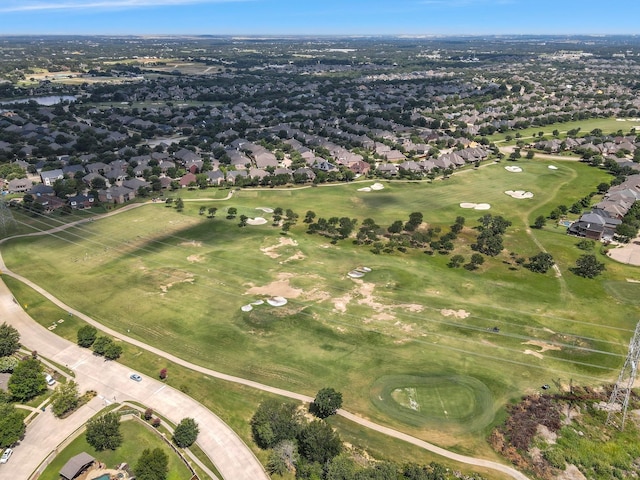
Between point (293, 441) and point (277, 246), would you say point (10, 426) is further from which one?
point (277, 246)

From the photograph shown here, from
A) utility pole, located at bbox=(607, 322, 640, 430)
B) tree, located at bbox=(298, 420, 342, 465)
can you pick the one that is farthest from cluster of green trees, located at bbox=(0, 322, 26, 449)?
utility pole, located at bbox=(607, 322, 640, 430)

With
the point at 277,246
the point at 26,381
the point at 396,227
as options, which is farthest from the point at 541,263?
the point at 26,381

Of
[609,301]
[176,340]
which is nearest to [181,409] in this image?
[176,340]

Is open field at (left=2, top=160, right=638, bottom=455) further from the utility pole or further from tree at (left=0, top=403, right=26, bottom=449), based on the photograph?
tree at (left=0, top=403, right=26, bottom=449)

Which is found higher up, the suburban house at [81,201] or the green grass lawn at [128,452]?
the suburban house at [81,201]

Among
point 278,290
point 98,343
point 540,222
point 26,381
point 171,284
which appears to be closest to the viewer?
point 26,381

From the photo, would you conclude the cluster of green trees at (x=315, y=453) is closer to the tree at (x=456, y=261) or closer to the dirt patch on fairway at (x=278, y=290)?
the dirt patch on fairway at (x=278, y=290)

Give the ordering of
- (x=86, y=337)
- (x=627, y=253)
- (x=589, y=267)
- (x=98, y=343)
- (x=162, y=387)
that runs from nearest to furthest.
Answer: (x=162, y=387) → (x=98, y=343) → (x=86, y=337) → (x=589, y=267) → (x=627, y=253)

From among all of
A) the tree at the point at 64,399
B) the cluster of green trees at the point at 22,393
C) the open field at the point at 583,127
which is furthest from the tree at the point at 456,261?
the open field at the point at 583,127
